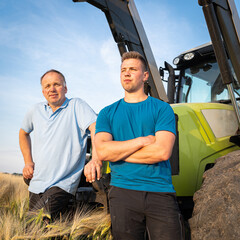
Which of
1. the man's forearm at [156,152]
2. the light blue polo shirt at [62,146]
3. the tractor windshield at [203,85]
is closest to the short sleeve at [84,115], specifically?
the light blue polo shirt at [62,146]

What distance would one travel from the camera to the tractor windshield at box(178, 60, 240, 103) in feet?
13.1

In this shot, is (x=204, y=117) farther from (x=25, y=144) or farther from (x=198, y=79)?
(x=25, y=144)

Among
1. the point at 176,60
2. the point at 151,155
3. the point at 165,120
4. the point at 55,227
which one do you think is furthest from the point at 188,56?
the point at 55,227

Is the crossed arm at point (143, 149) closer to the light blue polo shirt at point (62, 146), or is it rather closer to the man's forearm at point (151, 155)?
the man's forearm at point (151, 155)

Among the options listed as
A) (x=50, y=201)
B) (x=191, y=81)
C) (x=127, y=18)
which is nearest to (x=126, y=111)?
(x=50, y=201)

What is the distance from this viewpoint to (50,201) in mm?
2316

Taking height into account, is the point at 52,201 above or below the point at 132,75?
below

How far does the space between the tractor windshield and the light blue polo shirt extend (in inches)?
85.7

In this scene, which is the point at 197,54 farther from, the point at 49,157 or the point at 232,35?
the point at 49,157

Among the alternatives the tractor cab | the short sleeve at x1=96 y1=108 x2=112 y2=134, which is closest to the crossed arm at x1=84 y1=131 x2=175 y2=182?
the short sleeve at x1=96 y1=108 x2=112 y2=134

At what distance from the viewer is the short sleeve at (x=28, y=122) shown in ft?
9.27

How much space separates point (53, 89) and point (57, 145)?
516mm

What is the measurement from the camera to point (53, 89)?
2.61m

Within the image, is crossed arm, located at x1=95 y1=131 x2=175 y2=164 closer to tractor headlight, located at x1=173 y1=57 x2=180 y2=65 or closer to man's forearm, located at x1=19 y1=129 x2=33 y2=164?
man's forearm, located at x1=19 y1=129 x2=33 y2=164
